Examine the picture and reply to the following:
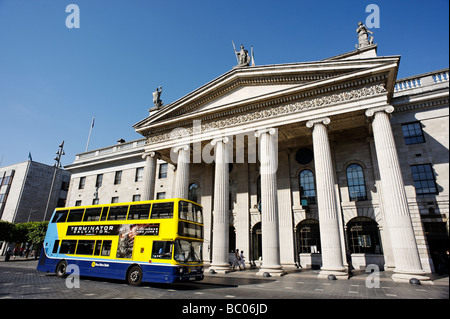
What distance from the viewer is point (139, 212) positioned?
13.6 metres

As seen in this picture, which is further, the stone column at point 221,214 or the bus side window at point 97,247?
the stone column at point 221,214

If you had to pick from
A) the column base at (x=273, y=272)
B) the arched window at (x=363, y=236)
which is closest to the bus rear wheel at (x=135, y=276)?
the column base at (x=273, y=272)

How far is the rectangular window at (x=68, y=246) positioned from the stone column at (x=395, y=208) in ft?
57.8

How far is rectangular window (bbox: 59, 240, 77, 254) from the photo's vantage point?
15.0 m

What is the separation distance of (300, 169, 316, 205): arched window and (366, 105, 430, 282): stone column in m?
7.23

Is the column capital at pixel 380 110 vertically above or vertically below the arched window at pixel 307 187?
above

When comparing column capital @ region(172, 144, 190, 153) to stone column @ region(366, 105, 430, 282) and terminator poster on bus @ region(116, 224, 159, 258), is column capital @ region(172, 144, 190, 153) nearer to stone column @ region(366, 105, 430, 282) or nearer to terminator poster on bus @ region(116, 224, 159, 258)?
terminator poster on bus @ region(116, 224, 159, 258)

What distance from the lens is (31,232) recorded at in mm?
32344

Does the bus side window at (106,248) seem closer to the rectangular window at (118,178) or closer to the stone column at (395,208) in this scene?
the stone column at (395,208)

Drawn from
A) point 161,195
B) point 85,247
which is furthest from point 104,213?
point 161,195

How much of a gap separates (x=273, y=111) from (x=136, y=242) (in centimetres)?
1280

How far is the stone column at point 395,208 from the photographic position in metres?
13.1
